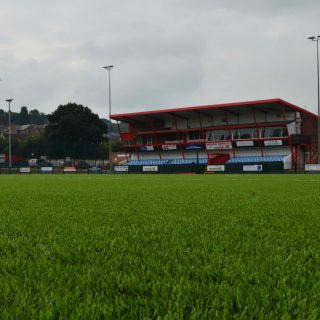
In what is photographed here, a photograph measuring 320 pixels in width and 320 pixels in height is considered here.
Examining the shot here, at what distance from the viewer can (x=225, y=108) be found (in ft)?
181

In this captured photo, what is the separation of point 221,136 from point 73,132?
37829 millimetres

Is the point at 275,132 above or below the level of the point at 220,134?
below

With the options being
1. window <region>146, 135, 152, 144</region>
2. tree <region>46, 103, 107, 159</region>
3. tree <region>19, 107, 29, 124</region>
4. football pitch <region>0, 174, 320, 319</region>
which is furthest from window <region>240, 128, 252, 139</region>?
tree <region>19, 107, 29, 124</region>

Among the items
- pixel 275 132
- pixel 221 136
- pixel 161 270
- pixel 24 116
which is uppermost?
pixel 24 116

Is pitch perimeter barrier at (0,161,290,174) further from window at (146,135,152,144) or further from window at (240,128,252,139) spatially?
window at (146,135,152,144)

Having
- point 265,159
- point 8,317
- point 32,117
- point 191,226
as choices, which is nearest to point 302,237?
point 191,226

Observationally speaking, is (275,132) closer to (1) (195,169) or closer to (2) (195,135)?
(2) (195,135)

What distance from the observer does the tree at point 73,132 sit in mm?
85125

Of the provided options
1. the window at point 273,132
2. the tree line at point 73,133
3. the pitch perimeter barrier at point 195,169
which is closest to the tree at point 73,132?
the tree line at point 73,133

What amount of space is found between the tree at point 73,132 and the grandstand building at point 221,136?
2255cm

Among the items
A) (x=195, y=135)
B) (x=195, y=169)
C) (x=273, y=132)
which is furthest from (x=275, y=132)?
(x=195, y=169)

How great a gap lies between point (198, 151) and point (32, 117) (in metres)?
136

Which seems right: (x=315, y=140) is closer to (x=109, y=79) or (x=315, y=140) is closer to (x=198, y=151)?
(x=198, y=151)

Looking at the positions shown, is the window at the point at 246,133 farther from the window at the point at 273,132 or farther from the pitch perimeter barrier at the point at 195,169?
the pitch perimeter barrier at the point at 195,169
